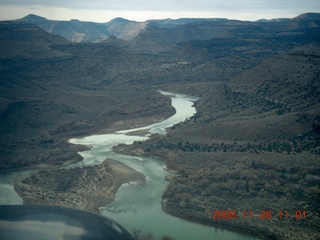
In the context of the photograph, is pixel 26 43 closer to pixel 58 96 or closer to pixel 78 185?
pixel 58 96

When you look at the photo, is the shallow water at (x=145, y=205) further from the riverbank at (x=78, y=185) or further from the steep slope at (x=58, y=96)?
the steep slope at (x=58, y=96)

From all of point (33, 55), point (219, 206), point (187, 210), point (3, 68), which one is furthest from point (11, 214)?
point (33, 55)

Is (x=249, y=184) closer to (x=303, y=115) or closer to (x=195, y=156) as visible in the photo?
(x=195, y=156)

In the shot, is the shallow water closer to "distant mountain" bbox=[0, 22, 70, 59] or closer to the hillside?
the hillside
